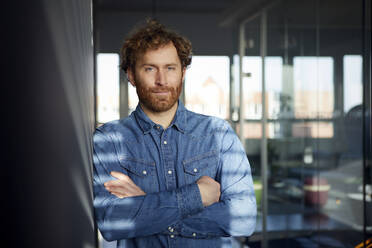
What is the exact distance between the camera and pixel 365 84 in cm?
262

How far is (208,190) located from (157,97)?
368 mm

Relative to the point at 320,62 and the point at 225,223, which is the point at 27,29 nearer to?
the point at 225,223

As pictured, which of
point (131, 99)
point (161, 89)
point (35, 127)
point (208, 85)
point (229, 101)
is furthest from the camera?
point (229, 101)

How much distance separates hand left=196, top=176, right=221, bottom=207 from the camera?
1.27 m

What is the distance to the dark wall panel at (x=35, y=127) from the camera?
2.35 feet

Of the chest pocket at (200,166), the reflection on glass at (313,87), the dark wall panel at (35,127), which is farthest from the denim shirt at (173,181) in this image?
the reflection on glass at (313,87)

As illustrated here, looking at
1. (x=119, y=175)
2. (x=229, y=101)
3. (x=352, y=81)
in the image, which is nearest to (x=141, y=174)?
(x=119, y=175)

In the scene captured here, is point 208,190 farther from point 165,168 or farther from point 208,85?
point 208,85

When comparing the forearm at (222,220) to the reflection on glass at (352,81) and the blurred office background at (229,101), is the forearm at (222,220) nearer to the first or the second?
the blurred office background at (229,101)

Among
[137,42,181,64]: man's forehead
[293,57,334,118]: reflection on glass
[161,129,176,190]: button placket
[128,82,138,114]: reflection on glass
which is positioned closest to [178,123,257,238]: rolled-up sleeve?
[161,129,176,190]: button placket

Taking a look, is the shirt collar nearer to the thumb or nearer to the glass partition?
the thumb

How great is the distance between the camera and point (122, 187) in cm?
125

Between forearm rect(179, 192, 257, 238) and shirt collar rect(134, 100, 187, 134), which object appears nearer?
forearm rect(179, 192, 257, 238)

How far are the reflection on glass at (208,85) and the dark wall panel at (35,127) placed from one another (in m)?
1.65
